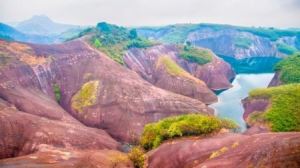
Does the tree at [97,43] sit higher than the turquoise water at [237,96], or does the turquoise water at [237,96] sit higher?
the tree at [97,43]

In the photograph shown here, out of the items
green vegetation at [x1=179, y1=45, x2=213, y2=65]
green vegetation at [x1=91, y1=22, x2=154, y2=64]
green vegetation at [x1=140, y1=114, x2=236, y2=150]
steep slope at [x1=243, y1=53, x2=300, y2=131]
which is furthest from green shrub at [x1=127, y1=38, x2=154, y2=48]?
green vegetation at [x1=140, y1=114, x2=236, y2=150]

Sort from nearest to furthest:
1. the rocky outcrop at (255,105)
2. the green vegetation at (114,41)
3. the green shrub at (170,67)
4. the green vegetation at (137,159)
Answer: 1. the green vegetation at (137,159)
2. the rocky outcrop at (255,105)
3. the green shrub at (170,67)
4. the green vegetation at (114,41)

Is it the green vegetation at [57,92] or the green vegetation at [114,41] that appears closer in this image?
the green vegetation at [57,92]

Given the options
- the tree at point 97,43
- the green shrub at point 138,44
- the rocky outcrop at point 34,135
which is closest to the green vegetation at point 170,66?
the green shrub at point 138,44

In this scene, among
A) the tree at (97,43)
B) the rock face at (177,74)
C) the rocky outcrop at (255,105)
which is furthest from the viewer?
the tree at (97,43)

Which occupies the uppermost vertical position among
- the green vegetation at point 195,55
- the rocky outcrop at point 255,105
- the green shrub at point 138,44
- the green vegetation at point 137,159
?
the green shrub at point 138,44

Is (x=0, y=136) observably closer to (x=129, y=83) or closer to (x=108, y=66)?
(x=129, y=83)

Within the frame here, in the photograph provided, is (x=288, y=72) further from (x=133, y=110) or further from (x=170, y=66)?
(x=133, y=110)

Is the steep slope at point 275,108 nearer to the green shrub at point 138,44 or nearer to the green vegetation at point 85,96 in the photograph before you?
the green vegetation at point 85,96

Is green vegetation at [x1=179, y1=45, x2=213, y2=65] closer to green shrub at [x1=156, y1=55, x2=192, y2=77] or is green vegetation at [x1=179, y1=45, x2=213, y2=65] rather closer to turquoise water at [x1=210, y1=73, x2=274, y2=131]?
green shrub at [x1=156, y1=55, x2=192, y2=77]
